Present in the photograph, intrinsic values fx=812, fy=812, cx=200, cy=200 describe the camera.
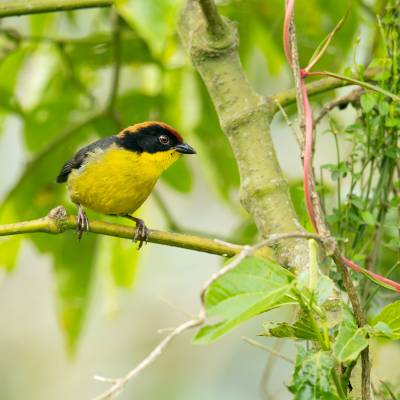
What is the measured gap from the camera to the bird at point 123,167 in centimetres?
371

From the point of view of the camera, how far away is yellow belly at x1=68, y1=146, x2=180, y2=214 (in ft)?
12.1

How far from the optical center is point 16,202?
148 inches

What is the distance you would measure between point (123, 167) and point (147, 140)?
18 centimetres

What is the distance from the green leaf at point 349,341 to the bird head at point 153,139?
2242 millimetres

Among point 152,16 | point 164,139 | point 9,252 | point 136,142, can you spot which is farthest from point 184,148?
point 152,16

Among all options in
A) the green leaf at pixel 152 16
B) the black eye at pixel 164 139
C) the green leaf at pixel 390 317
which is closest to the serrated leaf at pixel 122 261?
the black eye at pixel 164 139

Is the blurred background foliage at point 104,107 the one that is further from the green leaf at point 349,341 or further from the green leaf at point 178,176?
the green leaf at point 349,341

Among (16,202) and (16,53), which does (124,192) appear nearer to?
(16,202)

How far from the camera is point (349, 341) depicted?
5.32 feet

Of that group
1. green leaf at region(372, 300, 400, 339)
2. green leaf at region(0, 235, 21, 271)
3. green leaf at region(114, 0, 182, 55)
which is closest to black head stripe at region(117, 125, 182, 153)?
green leaf at region(0, 235, 21, 271)

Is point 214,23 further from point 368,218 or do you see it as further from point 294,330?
point 294,330

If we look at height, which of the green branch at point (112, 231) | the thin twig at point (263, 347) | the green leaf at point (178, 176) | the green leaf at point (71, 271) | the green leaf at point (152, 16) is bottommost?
the green leaf at point (71, 271)

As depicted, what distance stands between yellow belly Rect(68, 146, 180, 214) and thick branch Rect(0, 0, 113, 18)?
43.2 inches

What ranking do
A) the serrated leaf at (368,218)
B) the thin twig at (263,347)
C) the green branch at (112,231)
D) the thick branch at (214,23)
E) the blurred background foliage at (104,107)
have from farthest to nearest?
the blurred background foliage at (104,107) → the thick branch at (214,23) → the serrated leaf at (368,218) → the green branch at (112,231) → the thin twig at (263,347)
